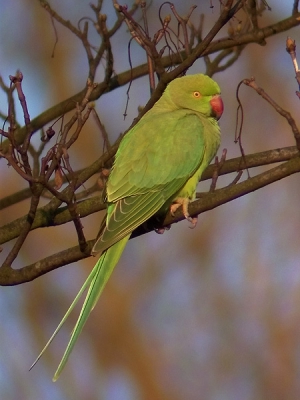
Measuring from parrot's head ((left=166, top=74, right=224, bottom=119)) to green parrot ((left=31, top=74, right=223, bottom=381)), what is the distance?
3.6 inches

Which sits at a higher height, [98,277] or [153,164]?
[153,164]

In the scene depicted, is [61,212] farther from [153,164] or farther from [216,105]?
[216,105]

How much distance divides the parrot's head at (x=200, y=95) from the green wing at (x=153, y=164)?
0.27m

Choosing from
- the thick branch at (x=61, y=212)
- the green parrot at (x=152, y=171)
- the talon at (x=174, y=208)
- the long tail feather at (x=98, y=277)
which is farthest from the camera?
the talon at (x=174, y=208)

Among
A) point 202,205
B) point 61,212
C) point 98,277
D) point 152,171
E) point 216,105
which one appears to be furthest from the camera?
point 216,105

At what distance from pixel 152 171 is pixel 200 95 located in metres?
0.67

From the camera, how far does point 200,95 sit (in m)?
3.70

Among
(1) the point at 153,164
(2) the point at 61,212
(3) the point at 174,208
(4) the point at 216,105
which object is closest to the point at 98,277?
(2) the point at 61,212

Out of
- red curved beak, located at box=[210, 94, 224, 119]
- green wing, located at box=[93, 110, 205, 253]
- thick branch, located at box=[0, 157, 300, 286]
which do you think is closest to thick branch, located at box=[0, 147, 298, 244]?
green wing, located at box=[93, 110, 205, 253]

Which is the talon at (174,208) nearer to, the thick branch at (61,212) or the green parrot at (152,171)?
the green parrot at (152,171)

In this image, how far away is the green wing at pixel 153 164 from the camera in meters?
3.17

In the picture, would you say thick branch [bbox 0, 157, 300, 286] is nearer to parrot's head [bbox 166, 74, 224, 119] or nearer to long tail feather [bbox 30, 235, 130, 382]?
Answer: long tail feather [bbox 30, 235, 130, 382]

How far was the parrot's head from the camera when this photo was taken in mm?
3682

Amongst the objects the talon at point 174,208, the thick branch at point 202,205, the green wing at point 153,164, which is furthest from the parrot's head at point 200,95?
the thick branch at point 202,205
